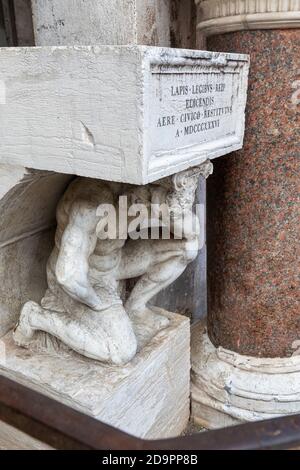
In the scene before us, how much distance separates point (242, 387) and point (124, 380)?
661mm

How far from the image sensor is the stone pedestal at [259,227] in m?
1.90

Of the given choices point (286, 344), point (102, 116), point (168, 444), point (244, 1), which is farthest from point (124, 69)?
point (286, 344)

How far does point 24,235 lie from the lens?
2129 millimetres

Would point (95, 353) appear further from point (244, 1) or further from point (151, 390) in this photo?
point (244, 1)

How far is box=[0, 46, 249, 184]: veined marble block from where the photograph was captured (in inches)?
53.1

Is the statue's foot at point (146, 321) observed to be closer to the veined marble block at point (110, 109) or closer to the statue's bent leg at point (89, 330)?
the statue's bent leg at point (89, 330)

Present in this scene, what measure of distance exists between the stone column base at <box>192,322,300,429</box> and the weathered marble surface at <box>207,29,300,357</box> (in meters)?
0.06

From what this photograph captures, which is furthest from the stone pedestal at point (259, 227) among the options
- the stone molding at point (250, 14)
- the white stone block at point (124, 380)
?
the white stone block at point (124, 380)

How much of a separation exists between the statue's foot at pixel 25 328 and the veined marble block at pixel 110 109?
26.7 inches

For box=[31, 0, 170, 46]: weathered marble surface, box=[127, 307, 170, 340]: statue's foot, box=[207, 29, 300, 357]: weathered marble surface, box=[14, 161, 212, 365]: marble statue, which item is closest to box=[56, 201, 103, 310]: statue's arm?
box=[14, 161, 212, 365]: marble statue

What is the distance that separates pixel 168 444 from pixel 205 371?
1.63 meters

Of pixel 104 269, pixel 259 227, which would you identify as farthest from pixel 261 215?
pixel 104 269

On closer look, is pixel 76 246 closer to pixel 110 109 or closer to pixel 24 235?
pixel 24 235

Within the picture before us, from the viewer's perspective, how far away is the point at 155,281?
7.24 ft
